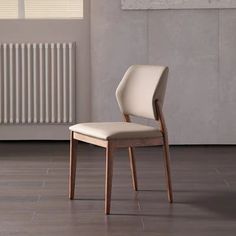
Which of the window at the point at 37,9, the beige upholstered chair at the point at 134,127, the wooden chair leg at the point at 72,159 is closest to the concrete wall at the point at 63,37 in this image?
the window at the point at 37,9

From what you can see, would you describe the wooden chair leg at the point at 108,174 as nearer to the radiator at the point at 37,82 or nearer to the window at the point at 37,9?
the radiator at the point at 37,82

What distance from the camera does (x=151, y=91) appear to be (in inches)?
147

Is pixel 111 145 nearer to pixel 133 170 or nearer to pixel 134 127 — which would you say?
pixel 134 127

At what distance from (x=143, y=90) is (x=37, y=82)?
7.99 feet

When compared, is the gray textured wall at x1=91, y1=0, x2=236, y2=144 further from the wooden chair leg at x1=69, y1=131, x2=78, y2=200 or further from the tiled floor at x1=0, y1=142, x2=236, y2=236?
the wooden chair leg at x1=69, y1=131, x2=78, y2=200

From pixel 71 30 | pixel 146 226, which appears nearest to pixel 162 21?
pixel 71 30

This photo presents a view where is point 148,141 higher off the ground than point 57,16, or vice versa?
point 57,16

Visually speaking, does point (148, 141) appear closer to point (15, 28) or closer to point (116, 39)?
point (116, 39)

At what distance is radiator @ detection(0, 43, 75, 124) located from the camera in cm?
606

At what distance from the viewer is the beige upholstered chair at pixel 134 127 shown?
3.51 m

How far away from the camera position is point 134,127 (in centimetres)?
367

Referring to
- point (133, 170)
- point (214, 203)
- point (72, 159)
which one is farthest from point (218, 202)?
point (72, 159)

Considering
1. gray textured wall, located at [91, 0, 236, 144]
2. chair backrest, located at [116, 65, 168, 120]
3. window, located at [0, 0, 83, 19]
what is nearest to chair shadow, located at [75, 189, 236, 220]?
chair backrest, located at [116, 65, 168, 120]

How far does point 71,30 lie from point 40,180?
2.06m
